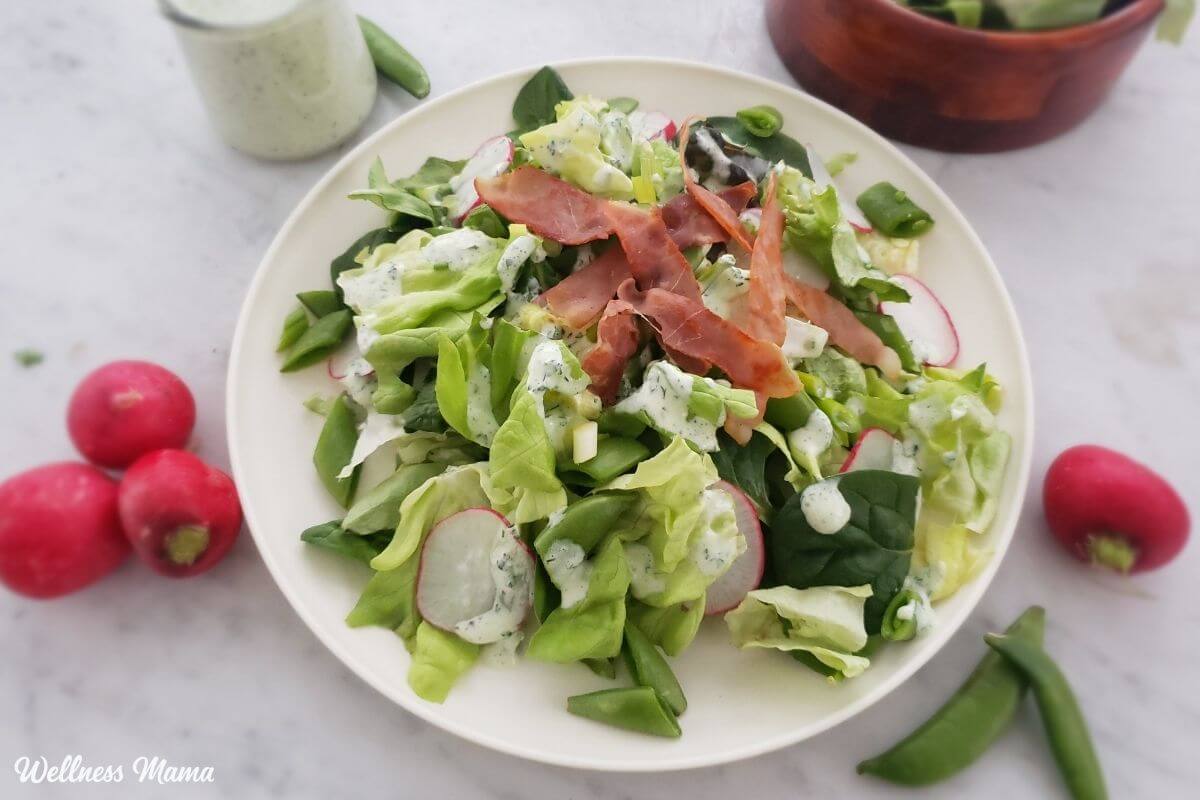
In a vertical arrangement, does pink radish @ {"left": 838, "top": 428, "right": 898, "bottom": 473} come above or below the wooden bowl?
below

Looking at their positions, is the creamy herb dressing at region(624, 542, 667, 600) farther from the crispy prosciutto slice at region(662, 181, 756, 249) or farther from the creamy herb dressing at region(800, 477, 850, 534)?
the crispy prosciutto slice at region(662, 181, 756, 249)

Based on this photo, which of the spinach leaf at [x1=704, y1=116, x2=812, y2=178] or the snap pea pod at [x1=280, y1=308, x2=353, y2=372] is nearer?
the snap pea pod at [x1=280, y1=308, x2=353, y2=372]

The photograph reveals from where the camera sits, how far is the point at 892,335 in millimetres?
1534

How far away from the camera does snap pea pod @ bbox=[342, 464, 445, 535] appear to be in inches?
54.4

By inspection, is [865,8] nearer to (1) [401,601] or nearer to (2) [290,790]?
(1) [401,601]

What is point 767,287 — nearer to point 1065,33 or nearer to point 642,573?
point 642,573

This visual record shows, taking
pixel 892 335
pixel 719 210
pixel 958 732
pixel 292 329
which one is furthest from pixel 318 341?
pixel 958 732

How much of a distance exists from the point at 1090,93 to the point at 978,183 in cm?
27

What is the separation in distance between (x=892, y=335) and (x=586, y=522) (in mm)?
631

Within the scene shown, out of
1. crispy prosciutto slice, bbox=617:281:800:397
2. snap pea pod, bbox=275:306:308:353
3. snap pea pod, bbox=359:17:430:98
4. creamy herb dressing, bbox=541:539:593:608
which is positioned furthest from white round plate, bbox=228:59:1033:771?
crispy prosciutto slice, bbox=617:281:800:397

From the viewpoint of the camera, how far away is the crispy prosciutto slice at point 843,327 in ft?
4.92

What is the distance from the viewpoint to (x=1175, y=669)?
1.55m

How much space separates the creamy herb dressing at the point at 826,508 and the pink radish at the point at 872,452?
3.6 inches

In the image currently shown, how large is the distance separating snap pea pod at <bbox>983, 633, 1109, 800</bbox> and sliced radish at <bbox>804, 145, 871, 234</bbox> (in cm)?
74
